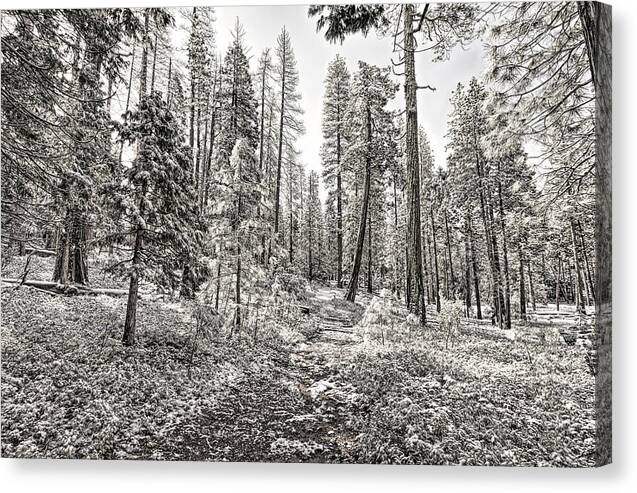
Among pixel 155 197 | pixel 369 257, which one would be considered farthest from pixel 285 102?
pixel 369 257

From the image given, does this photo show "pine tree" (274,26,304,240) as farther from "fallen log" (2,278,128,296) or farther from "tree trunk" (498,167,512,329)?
"tree trunk" (498,167,512,329)

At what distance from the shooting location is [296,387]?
4441 millimetres

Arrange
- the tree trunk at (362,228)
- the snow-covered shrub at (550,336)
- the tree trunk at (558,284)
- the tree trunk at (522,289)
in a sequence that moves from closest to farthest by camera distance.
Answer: the tree trunk at (558,284), the snow-covered shrub at (550,336), the tree trunk at (522,289), the tree trunk at (362,228)

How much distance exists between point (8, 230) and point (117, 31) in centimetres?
272

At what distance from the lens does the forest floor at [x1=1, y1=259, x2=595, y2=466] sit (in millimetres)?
4039

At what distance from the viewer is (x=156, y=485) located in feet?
14.4

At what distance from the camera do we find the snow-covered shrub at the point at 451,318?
4340mm

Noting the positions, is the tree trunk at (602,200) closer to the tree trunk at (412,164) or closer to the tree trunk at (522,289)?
the tree trunk at (522,289)

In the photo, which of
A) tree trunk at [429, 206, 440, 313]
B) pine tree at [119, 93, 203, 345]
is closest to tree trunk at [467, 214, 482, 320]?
tree trunk at [429, 206, 440, 313]

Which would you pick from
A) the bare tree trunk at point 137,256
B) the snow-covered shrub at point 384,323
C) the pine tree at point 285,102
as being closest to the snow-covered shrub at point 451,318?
the snow-covered shrub at point 384,323

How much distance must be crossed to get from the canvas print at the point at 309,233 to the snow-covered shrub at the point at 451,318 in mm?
22

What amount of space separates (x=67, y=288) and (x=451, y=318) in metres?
4.54

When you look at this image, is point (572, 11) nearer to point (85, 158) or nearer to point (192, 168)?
point (192, 168)

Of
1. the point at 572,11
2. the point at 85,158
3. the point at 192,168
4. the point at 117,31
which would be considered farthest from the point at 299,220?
the point at 572,11
